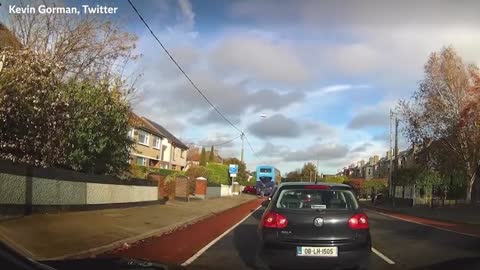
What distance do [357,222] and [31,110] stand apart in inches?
433

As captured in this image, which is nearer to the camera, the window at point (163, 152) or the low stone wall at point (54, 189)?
the low stone wall at point (54, 189)

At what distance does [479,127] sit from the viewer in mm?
43438

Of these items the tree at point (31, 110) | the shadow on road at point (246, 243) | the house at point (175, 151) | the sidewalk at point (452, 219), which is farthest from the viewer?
the house at point (175, 151)

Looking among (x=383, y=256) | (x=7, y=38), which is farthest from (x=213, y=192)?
(x=383, y=256)

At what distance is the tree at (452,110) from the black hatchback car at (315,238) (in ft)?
124

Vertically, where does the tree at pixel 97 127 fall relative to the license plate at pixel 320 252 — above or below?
above

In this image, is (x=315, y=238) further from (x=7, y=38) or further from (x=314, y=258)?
(x=7, y=38)

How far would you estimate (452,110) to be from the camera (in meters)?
45.7

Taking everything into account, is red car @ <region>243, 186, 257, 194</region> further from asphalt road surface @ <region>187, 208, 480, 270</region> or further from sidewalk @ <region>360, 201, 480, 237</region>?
asphalt road surface @ <region>187, 208, 480, 270</region>

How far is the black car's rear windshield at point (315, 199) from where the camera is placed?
9539 millimetres

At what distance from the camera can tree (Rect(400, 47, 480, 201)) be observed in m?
44.5

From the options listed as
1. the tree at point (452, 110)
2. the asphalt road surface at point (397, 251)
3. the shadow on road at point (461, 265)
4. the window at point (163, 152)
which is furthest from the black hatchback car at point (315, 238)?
the window at point (163, 152)

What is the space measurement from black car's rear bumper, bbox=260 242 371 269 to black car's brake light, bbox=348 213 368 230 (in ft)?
0.94

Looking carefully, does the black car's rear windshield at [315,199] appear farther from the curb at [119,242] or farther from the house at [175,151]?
the house at [175,151]
